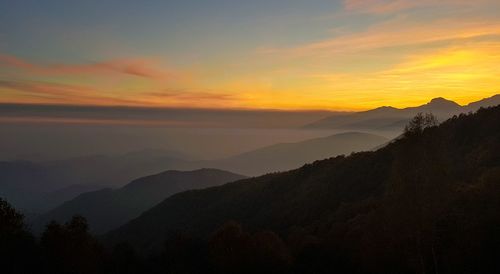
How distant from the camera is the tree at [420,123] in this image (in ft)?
90.4

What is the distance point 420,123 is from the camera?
27844 millimetres

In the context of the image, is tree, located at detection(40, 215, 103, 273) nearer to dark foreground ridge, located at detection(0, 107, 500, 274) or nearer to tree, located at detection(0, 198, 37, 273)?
dark foreground ridge, located at detection(0, 107, 500, 274)

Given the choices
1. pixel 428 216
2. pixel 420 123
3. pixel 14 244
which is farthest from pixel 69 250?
pixel 420 123

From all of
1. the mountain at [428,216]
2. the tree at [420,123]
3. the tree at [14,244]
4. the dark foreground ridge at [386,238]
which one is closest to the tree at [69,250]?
the dark foreground ridge at [386,238]

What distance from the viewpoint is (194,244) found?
67.5 metres

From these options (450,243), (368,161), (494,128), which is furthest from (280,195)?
(450,243)

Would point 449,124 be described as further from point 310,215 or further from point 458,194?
point 458,194

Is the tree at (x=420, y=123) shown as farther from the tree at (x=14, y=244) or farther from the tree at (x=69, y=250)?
the tree at (x=14, y=244)

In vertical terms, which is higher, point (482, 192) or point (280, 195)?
point (482, 192)

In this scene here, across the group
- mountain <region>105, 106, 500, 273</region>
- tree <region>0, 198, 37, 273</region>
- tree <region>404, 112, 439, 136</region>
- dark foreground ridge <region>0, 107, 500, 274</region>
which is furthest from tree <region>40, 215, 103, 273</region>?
tree <region>404, 112, 439, 136</region>

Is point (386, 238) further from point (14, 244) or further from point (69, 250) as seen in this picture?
point (14, 244)

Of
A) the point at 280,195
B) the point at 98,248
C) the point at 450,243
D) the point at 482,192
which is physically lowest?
the point at 280,195

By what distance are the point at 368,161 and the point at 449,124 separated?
25.6 metres

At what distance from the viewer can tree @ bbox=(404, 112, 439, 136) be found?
2755cm
